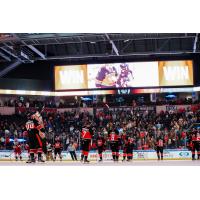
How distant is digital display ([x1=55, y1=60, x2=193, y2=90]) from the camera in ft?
97.6

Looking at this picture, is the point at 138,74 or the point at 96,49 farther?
the point at 96,49

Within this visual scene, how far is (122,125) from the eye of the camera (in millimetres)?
24969

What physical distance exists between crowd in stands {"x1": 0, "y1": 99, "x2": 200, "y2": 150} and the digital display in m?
2.39

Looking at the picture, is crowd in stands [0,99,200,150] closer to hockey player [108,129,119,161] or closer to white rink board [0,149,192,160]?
white rink board [0,149,192,160]

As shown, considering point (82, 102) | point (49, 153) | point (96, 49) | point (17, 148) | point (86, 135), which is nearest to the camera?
point (86, 135)

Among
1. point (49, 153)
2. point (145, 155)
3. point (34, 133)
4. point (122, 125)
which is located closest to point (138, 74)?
point (122, 125)

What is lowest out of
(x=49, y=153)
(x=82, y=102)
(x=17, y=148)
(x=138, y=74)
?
(x=49, y=153)

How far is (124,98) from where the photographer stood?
32062mm

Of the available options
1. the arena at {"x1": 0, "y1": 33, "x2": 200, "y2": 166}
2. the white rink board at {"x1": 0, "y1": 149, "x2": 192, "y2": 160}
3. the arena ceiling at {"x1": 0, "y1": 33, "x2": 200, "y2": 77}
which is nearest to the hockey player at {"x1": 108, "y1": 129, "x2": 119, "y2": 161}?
the white rink board at {"x1": 0, "y1": 149, "x2": 192, "y2": 160}

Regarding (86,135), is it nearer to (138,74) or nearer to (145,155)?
(145,155)

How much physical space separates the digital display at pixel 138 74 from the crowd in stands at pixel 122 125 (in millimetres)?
2392

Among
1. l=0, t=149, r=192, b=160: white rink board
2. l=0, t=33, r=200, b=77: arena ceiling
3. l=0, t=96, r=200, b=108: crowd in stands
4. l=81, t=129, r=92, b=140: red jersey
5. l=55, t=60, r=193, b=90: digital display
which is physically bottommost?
l=0, t=149, r=192, b=160: white rink board

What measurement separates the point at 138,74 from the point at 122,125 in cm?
615
